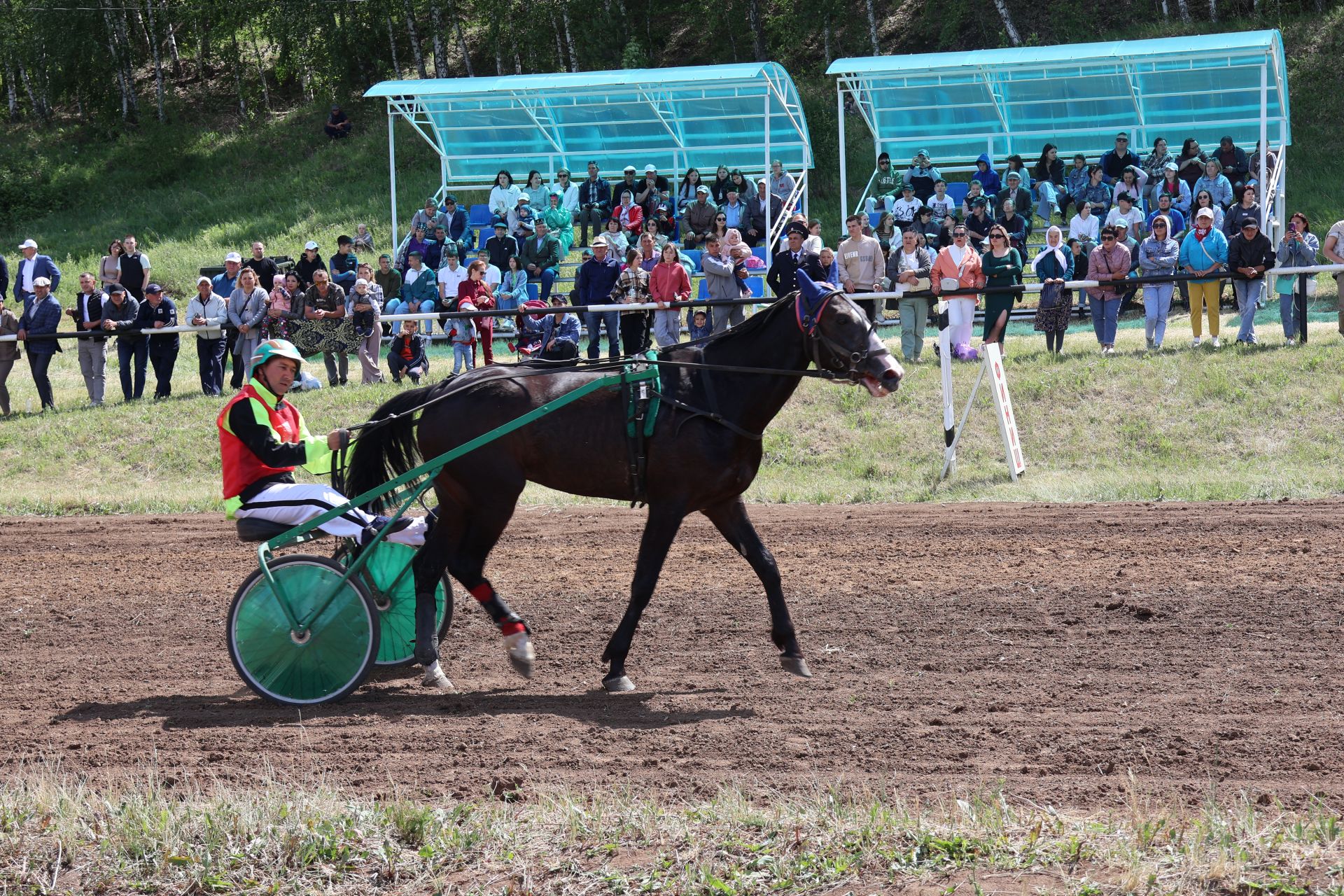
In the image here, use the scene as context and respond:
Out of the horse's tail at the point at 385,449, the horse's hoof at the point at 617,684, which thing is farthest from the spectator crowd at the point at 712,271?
the horse's hoof at the point at 617,684

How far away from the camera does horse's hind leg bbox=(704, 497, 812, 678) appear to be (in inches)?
270

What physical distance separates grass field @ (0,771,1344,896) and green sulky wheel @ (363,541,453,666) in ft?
6.90

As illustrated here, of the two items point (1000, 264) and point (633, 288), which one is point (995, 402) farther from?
point (633, 288)

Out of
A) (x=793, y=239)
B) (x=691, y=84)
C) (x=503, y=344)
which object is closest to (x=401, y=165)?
(x=691, y=84)

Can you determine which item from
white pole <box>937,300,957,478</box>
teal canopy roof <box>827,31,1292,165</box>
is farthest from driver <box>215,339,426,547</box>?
teal canopy roof <box>827,31,1292,165</box>

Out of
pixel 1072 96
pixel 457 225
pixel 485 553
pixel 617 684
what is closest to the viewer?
pixel 617 684

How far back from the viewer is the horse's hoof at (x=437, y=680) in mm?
6953

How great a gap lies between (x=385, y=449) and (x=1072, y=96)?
19165 mm

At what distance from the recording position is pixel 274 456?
6844mm

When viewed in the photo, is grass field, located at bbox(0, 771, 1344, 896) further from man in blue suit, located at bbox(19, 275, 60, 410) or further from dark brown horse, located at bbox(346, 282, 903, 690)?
man in blue suit, located at bbox(19, 275, 60, 410)

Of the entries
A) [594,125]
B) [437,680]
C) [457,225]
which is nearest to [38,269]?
[457,225]

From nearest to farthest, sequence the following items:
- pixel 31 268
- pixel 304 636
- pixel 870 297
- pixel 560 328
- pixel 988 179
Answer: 1. pixel 304 636
2. pixel 870 297
3. pixel 560 328
4. pixel 31 268
5. pixel 988 179

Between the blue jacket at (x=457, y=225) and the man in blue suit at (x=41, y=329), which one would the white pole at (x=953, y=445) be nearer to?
the man in blue suit at (x=41, y=329)

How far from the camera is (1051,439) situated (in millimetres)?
13211
